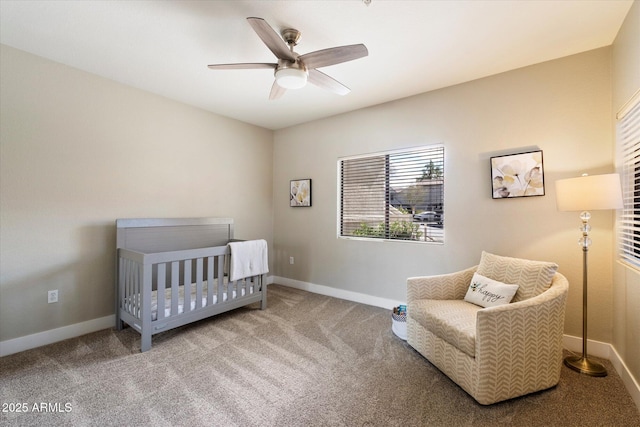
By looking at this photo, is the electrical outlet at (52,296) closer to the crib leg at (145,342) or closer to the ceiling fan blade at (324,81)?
the crib leg at (145,342)

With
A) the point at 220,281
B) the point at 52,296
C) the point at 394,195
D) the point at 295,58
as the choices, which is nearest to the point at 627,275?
the point at 394,195

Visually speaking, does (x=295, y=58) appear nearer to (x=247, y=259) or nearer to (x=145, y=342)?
(x=247, y=259)

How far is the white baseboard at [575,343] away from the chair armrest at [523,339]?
0.41 metres

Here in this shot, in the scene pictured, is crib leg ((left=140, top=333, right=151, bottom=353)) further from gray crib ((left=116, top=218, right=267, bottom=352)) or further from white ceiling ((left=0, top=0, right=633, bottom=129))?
white ceiling ((left=0, top=0, right=633, bottom=129))

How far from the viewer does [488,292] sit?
211cm

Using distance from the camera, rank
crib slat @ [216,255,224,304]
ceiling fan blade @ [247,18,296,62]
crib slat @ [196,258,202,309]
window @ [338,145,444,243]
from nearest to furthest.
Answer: ceiling fan blade @ [247,18,296,62] < crib slat @ [196,258,202,309] < crib slat @ [216,255,224,304] < window @ [338,145,444,243]

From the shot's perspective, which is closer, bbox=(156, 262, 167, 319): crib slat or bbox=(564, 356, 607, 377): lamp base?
bbox=(564, 356, 607, 377): lamp base

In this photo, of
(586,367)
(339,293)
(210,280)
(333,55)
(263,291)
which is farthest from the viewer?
(339,293)

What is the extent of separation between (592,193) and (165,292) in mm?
3465

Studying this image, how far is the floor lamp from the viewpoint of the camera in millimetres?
1753

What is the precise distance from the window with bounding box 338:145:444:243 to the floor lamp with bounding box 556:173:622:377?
1120mm

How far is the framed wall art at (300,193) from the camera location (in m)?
3.98

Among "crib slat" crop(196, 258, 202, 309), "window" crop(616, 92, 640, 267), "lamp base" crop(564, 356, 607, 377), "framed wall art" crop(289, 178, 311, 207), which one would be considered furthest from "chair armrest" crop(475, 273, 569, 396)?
"framed wall art" crop(289, 178, 311, 207)

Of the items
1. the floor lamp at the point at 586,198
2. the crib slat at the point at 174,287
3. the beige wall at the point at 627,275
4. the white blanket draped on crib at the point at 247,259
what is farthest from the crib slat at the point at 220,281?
the beige wall at the point at 627,275
